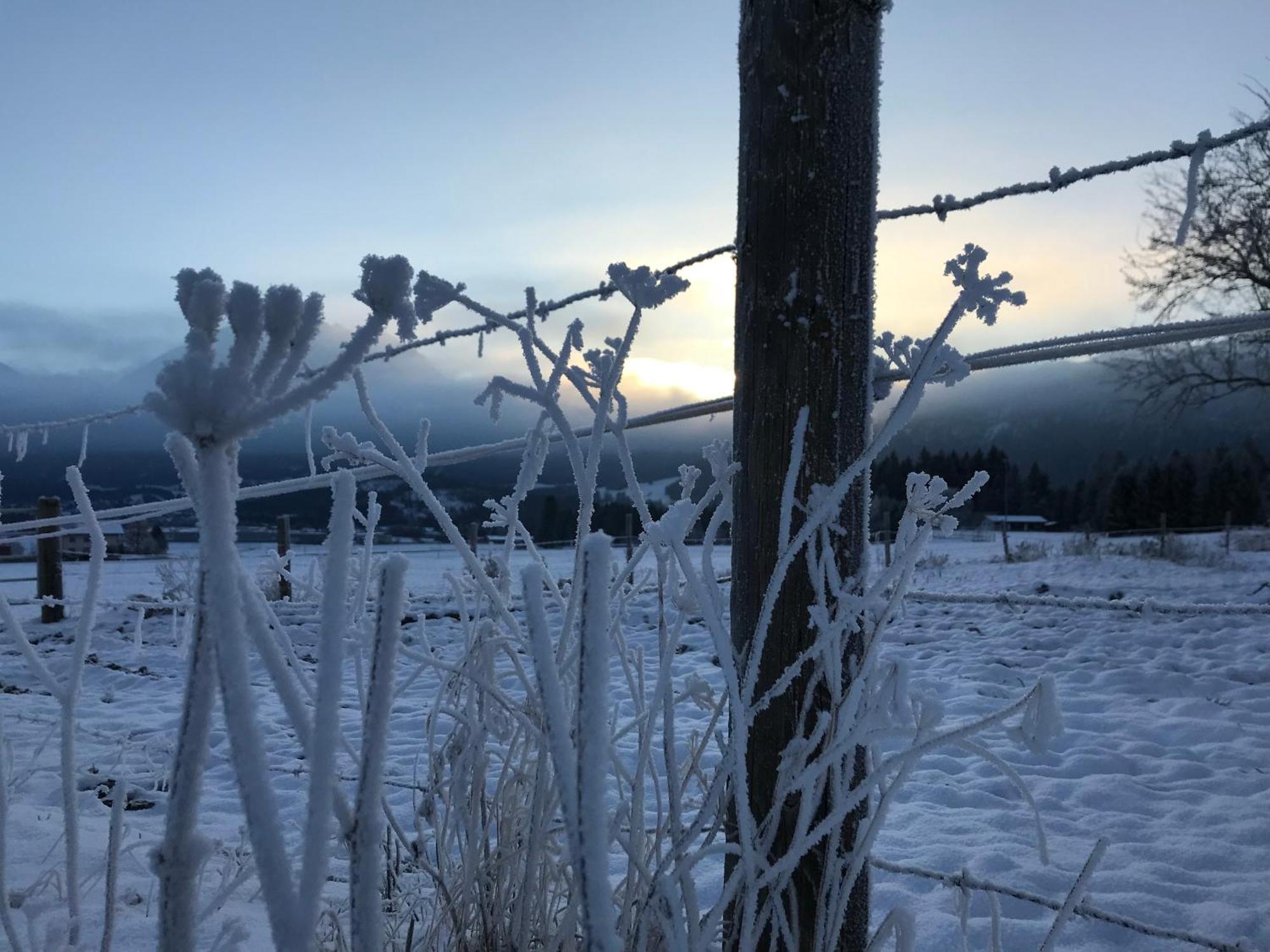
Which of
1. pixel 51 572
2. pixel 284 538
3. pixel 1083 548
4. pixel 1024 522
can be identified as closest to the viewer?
pixel 51 572

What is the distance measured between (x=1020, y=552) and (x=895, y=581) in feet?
59.9

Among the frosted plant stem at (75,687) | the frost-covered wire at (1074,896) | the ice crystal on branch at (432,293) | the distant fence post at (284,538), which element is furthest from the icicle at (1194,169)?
the distant fence post at (284,538)

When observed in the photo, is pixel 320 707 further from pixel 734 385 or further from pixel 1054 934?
pixel 1054 934

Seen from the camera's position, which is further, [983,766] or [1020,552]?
[1020,552]

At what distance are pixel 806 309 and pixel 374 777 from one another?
0.92 metres

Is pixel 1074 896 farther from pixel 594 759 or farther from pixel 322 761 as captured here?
pixel 322 761

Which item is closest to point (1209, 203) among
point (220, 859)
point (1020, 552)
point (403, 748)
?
point (1020, 552)

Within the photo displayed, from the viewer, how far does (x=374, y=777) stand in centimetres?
55

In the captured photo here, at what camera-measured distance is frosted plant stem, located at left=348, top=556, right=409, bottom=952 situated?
21.1 inches

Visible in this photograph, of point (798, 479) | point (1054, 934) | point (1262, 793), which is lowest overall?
point (1262, 793)

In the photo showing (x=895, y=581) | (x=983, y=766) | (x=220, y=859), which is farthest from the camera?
(x=983, y=766)

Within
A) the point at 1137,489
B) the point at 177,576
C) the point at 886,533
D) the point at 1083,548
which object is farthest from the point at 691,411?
the point at 1137,489

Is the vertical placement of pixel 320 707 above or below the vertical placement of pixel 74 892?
above

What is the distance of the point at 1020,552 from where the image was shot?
17.3 metres
